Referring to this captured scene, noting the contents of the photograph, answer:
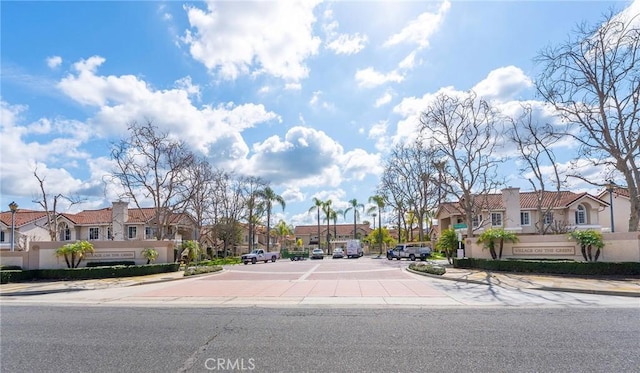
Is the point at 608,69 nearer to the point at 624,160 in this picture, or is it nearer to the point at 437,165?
the point at 624,160

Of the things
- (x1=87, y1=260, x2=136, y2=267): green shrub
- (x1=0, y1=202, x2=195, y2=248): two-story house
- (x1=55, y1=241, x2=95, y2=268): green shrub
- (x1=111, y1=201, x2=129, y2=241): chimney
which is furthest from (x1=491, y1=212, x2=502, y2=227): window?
→ (x1=111, y1=201, x2=129, y2=241): chimney

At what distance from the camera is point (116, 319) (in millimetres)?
10180

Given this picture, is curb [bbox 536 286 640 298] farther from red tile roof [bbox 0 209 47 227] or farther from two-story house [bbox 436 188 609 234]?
red tile roof [bbox 0 209 47 227]

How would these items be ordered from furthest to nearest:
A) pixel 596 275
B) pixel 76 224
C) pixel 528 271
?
pixel 76 224, pixel 528 271, pixel 596 275

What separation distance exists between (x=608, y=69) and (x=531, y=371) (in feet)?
79.6

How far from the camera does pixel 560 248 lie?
74.3 ft

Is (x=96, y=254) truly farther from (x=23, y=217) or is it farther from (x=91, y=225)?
(x=23, y=217)

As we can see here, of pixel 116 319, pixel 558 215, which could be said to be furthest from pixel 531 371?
pixel 558 215

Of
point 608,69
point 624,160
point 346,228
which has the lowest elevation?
point 346,228

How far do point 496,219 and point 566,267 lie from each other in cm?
3193

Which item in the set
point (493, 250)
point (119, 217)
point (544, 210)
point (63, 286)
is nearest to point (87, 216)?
point (119, 217)

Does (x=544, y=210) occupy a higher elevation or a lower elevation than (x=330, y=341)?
higher

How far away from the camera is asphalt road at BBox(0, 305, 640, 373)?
20.2 ft

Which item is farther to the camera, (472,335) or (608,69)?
(608,69)
